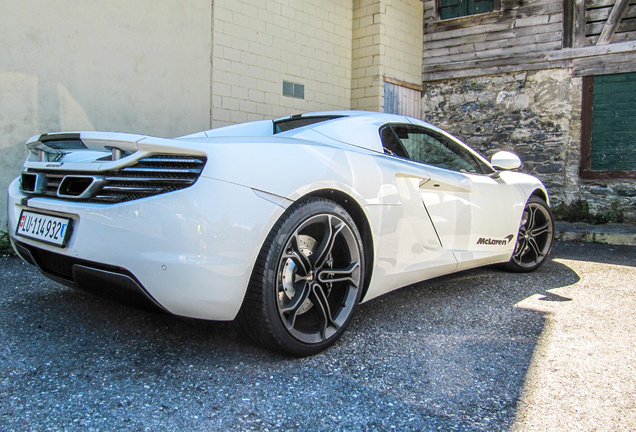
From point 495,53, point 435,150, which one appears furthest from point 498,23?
point 435,150

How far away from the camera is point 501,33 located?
8.94 metres

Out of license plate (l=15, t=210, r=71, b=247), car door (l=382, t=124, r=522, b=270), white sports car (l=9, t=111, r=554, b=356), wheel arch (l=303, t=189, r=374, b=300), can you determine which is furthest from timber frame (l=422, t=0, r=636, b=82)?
license plate (l=15, t=210, r=71, b=247)

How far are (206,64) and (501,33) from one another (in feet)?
18.4

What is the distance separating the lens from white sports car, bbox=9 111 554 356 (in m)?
1.91

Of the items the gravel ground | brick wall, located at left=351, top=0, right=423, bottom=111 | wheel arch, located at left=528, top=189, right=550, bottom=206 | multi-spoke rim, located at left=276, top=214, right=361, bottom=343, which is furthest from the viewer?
brick wall, located at left=351, top=0, right=423, bottom=111

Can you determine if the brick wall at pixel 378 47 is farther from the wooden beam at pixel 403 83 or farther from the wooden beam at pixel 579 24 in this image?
the wooden beam at pixel 579 24

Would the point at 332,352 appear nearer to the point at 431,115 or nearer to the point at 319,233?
the point at 319,233

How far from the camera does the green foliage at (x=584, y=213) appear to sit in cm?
796

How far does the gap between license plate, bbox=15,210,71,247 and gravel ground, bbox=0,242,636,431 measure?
557mm

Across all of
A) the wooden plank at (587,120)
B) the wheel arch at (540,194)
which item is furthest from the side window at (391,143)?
the wooden plank at (587,120)

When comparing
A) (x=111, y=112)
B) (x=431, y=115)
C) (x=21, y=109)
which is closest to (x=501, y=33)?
(x=431, y=115)

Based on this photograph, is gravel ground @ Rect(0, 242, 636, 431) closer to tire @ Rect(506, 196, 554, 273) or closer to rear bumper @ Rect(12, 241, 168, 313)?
rear bumper @ Rect(12, 241, 168, 313)

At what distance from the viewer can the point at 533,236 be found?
14.2ft

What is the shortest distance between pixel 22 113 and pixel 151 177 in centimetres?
402
